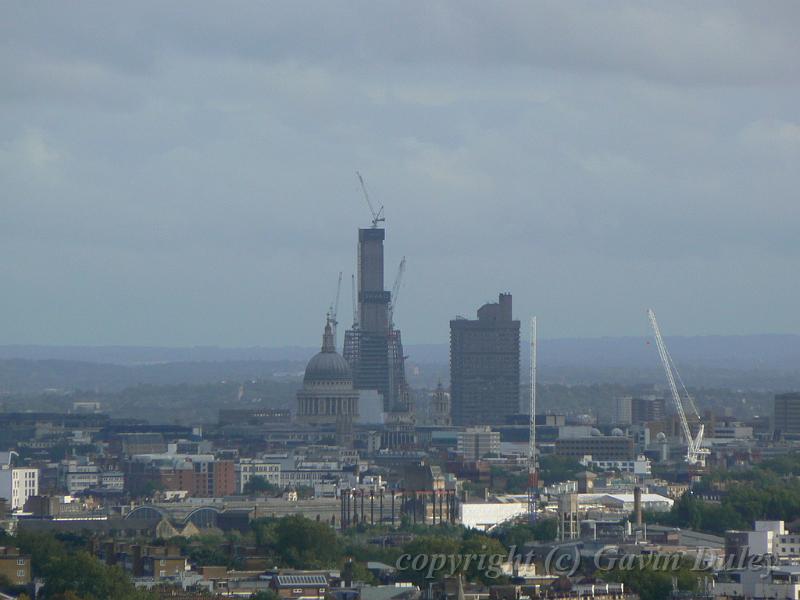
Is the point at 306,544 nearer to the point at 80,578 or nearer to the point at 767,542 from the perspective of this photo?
the point at 767,542

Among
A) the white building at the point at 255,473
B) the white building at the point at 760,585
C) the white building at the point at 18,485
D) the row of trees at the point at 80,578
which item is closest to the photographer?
the white building at the point at 760,585

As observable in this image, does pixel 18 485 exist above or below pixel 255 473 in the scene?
below

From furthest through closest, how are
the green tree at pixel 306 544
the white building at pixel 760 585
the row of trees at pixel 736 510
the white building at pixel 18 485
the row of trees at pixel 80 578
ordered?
the white building at pixel 18 485 → the row of trees at pixel 736 510 → the green tree at pixel 306 544 → the row of trees at pixel 80 578 → the white building at pixel 760 585

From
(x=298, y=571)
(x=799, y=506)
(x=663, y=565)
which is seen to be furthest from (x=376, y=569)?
(x=799, y=506)

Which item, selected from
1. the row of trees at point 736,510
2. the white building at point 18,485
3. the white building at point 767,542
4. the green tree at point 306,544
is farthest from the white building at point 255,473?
the white building at point 767,542

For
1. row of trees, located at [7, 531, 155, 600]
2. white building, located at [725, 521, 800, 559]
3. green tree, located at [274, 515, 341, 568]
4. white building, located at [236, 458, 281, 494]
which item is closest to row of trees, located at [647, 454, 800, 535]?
white building, located at [725, 521, 800, 559]

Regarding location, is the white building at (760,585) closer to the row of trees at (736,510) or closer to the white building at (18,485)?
the row of trees at (736,510)

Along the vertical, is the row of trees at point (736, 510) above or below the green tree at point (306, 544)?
above

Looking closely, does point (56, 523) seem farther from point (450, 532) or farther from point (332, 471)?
point (332, 471)

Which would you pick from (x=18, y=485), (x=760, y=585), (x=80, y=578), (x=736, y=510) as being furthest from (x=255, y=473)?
(x=760, y=585)
